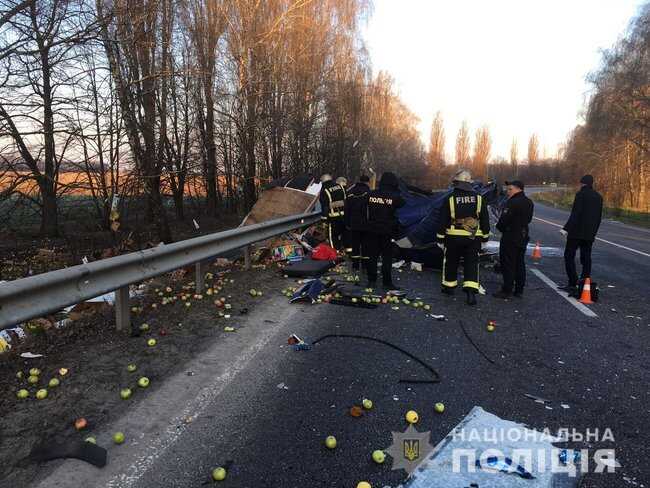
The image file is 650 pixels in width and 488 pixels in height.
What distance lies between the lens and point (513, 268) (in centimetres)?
684

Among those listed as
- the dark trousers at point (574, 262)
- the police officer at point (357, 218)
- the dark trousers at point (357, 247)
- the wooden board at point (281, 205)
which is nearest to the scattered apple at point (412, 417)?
the police officer at point (357, 218)

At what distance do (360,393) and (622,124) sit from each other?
3767 cm

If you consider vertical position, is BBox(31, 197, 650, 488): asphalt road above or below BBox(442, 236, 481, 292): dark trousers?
below

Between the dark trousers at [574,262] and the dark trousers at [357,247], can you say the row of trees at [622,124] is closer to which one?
the dark trousers at [574,262]

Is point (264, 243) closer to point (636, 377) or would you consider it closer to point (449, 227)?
point (449, 227)

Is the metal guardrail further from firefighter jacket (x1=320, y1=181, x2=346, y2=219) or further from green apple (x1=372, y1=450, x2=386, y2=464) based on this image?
firefighter jacket (x1=320, y1=181, x2=346, y2=219)

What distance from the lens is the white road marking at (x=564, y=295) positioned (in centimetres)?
601

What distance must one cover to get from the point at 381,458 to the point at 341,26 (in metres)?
25.8

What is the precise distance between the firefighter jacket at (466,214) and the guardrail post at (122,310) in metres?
4.62

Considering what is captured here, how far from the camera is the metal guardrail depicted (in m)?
3.17

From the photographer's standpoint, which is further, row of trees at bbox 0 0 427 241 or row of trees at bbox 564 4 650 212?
row of trees at bbox 564 4 650 212

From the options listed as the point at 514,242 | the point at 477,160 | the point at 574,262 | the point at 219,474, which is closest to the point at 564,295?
the point at 574,262

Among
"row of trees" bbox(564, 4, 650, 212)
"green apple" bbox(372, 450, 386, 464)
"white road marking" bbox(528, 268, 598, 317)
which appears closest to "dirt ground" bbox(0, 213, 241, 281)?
"green apple" bbox(372, 450, 386, 464)

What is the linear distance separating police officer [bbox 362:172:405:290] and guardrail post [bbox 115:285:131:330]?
3860 mm
